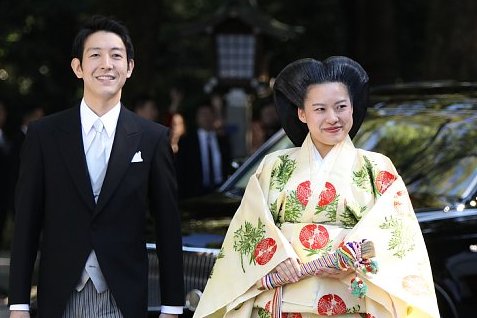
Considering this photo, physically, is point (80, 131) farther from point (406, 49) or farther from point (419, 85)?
point (406, 49)

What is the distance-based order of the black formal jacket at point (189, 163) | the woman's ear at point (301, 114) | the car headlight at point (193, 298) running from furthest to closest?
the black formal jacket at point (189, 163) < the car headlight at point (193, 298) < the woman's ear at point (301, 114)

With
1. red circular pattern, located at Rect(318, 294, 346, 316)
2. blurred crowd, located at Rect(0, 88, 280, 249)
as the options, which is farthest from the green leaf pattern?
blurred crowd, located at Rect(0, 88, 280, 249)

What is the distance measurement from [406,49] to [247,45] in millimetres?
6495

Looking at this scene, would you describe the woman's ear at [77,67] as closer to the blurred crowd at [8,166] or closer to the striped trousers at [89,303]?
the striped trousers at [89,303]

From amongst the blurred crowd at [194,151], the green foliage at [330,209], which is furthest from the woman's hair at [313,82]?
the blurred crowd at [194,151]

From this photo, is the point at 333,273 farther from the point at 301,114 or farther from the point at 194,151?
the point at 194,151

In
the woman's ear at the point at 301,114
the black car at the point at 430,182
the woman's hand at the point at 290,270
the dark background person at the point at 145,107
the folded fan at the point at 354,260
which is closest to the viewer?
the folded fan at the point at 354,260

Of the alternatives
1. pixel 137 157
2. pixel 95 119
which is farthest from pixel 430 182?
pixel 95 119

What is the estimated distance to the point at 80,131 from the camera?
149 inches

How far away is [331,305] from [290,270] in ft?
0.62

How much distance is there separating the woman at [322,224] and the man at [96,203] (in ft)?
0.93

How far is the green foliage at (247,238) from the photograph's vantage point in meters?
3.73

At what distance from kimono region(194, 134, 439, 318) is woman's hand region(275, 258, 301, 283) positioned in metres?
0.02

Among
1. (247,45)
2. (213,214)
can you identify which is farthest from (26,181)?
(247,45)
